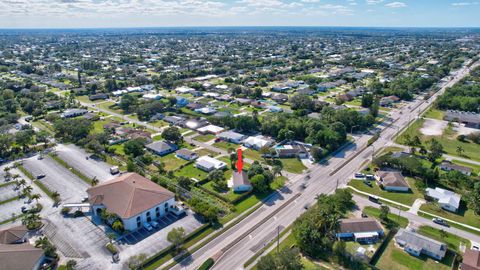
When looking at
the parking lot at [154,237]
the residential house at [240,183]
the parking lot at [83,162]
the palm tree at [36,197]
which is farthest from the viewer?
the parking lot at [83,162]

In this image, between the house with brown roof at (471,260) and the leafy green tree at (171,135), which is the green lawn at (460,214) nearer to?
the house with brown roof at (471,260)

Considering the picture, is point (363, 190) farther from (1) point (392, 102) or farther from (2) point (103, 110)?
(2) point (103, 110)

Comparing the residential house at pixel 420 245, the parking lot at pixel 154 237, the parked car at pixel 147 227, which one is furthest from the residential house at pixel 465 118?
the parked car at pixel 147 227

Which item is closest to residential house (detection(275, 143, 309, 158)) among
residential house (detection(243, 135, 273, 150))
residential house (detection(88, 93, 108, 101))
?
residential house (detection(243, 135, 273, 150))

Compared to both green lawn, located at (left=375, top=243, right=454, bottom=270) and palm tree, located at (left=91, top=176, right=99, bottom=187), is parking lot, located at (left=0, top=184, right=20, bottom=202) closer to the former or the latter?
palm tree, located at (left=91, top=176, right=99, bottom=187)

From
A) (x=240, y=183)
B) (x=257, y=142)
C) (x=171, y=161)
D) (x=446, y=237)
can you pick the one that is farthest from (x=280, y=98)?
(x=446, y=237)

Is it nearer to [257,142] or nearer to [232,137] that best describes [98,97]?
[232,137]
